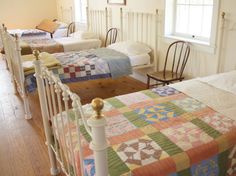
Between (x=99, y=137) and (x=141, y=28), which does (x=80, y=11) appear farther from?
(x=99, y=137)

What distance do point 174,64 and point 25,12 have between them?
5.82 metres

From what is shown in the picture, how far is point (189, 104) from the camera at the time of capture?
1828mm

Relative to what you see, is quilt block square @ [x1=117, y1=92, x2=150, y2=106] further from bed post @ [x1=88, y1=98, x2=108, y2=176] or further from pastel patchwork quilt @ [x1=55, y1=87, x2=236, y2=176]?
bed post @ [x1=88, y1=98, x2=108, y2=176]

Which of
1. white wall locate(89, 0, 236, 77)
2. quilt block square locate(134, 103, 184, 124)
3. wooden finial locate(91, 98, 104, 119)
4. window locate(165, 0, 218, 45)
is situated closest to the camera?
wooden finial locate(91, 98, 104, 119)

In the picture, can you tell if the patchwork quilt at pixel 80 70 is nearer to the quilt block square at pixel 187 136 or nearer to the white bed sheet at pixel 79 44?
the white bed sheet at pixel 79 44

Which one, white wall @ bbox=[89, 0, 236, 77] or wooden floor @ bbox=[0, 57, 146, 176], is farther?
white wall @ bbox=[89, 0, 236, 77]

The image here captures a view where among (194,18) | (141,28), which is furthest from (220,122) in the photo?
(141,28)

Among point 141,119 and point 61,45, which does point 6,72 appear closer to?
point 61,45

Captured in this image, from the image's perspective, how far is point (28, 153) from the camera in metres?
2.43

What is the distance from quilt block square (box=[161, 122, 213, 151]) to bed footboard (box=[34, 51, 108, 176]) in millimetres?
519

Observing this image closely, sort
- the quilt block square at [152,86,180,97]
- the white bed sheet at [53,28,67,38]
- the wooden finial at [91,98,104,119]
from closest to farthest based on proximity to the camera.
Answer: the wooden finial at [91,98,104,119] → the quilt block square at [152,86,180,97] → the white bed sheet at [53,28,67,38]

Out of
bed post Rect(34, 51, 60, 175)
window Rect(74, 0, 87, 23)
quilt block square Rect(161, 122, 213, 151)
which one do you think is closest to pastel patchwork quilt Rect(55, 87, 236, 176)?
quilt block square Rect(161, 122, 213, 151)

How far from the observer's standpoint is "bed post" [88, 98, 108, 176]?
0.91m

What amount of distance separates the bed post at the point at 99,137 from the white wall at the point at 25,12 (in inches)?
295
